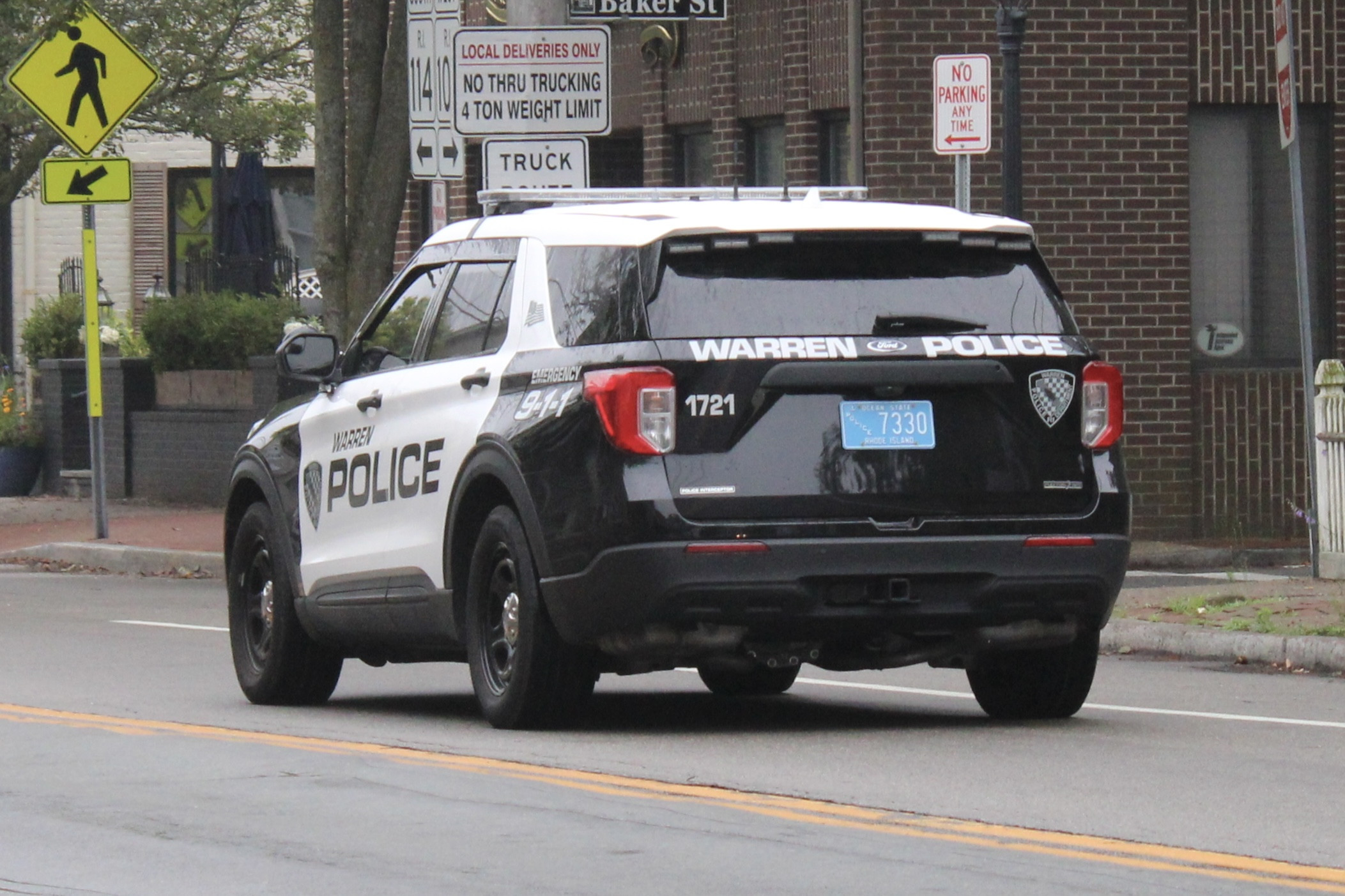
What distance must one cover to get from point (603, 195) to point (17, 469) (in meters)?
17.6

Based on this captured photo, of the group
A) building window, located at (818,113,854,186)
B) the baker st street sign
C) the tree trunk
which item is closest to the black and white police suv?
the baker st street sign

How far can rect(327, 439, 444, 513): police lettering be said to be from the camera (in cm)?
985

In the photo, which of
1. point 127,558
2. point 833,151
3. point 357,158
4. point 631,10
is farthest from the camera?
point 127,558

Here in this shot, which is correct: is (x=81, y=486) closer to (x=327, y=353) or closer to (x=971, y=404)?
(x=327, y=353)

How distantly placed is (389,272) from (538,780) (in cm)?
1211

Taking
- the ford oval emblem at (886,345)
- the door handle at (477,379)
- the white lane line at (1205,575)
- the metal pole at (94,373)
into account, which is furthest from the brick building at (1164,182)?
the ford oval emblem at (886,345)

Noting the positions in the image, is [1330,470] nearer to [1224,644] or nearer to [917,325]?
[1224,644]

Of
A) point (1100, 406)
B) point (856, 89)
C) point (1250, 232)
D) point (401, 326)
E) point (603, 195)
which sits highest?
point (856, 89)

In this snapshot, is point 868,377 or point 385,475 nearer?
point 868,377

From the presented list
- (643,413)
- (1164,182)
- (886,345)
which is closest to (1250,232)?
(1164,182)

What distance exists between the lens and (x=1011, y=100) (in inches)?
634

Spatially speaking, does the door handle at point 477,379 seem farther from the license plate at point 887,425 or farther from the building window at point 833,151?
the building window at point 833,151

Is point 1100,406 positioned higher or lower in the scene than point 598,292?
lower

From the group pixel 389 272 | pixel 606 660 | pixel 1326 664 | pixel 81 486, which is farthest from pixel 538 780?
pixel 81 486
